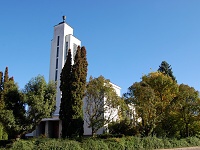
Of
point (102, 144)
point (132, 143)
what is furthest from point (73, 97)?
point (132, 143)

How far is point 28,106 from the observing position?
16719 mm

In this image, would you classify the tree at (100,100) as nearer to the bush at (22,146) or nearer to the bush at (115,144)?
the bush at (115,144)

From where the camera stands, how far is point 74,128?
1995 cm

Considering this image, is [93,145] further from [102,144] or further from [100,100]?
[100,100]

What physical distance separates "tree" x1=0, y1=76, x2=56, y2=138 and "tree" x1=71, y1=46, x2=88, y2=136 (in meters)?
3.15

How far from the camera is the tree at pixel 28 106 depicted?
51.9 ft

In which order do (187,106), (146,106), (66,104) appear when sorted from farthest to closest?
(187,106) < (146,106) < (66,104)

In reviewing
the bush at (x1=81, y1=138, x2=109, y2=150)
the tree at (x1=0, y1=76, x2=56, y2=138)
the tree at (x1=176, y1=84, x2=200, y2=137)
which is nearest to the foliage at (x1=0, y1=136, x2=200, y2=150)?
the bush at (x1=81, y1=138, x2=109, y2=150)

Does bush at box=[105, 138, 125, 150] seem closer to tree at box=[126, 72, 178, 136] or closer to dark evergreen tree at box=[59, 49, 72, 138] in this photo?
dark evergreen tree at box=[59, 49, 72, 138]

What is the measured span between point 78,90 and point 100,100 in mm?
2100

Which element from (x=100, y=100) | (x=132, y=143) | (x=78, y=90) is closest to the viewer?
(x=132, y=143)

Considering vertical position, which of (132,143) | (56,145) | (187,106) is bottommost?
(132,143)

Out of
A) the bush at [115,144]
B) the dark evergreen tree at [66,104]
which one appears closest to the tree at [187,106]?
the bush at [115,144]

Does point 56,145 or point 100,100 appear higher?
point 100,100
